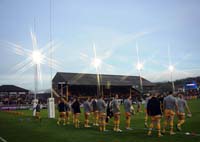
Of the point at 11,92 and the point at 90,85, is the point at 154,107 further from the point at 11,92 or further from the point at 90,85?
the point at 11,92

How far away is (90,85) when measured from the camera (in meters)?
66.8

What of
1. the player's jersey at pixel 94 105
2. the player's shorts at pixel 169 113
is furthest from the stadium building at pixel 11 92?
the player's shorts at pixel 169 113

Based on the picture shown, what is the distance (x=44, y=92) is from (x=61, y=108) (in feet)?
222

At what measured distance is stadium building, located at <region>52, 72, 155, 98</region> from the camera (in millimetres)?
64738

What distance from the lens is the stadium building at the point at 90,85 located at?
64.7 metres

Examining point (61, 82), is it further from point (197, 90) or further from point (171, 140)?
point (171, 140)

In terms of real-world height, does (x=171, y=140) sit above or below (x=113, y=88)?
below

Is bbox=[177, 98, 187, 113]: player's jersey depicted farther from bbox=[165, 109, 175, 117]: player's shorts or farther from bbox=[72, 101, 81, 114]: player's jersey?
bbox=[72, 101, 81, 114]: player's jersey

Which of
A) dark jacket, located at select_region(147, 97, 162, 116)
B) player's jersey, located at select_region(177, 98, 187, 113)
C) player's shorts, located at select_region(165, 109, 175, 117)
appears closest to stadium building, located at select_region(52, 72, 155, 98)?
player's jersey, located at select_region(177, 98, 187, 113)

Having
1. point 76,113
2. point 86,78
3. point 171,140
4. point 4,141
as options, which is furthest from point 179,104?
point 86,78

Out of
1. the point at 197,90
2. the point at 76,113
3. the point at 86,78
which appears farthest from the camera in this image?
the point at 197,90

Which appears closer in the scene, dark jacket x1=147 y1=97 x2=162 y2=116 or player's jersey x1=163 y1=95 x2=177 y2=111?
dark jacket x1=147 y1=97 x2=162 y2=116

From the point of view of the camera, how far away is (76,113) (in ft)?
67.9

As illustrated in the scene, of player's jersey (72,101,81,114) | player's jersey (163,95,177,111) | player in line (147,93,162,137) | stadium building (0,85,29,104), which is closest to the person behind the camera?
player in line (147,93,162,137)
